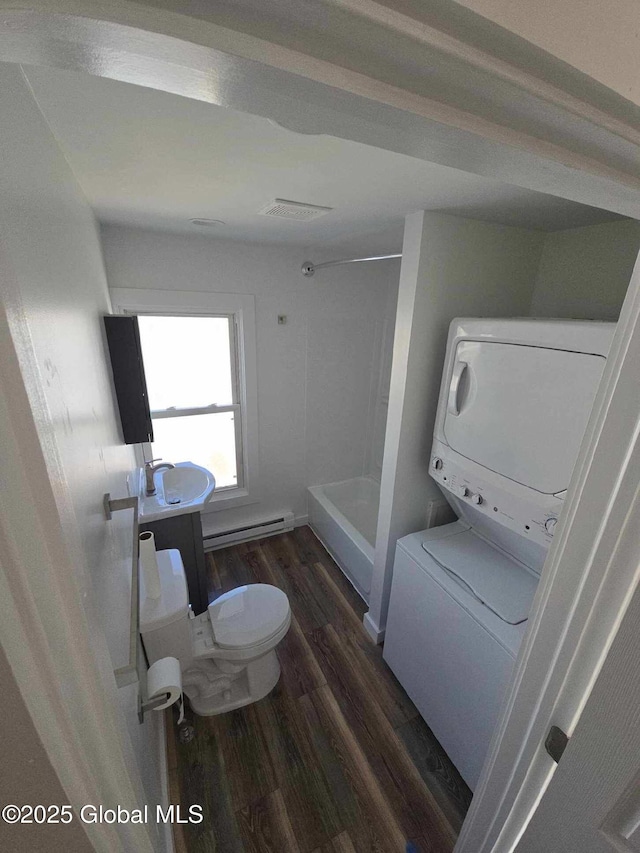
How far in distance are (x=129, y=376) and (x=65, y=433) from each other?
3.55ft

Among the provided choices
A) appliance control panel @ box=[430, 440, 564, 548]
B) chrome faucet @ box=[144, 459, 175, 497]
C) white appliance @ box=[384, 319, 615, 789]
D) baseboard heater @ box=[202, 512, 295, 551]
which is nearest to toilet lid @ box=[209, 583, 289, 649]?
white appliance @ box=[384, 319, 615, 789]

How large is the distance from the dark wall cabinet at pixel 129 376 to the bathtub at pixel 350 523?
1.47 m

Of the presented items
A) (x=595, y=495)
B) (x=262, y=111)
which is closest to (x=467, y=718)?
(x=595, y=495)

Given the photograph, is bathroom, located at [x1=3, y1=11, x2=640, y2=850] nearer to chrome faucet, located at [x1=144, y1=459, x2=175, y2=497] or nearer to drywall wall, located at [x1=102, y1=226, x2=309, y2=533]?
drywall wall, located at [x1=102, y1=226, x2=309, y2=533]

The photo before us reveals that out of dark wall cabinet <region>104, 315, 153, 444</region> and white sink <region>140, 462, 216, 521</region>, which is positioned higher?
dark wall cabinet <region>104, 315, 153, 444</region>

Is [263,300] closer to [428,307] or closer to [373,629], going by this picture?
[428,307]

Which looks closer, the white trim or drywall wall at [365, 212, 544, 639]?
the white trim

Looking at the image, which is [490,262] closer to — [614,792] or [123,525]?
[614,792]

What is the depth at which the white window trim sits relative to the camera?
6.58ft

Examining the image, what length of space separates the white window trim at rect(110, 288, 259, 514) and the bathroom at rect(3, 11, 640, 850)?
1.2 inches

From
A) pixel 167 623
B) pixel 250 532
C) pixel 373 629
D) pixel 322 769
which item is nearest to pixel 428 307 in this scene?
pixel 167 623

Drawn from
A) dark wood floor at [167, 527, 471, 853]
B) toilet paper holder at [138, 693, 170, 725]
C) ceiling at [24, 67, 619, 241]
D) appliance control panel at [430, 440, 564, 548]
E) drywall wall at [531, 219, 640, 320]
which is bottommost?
dark wood floor at [167, 527, 471, 853]

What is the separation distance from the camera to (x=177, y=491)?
6.90 feet

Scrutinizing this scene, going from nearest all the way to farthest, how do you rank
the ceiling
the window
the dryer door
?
the ceiling → the dryer door → the window
